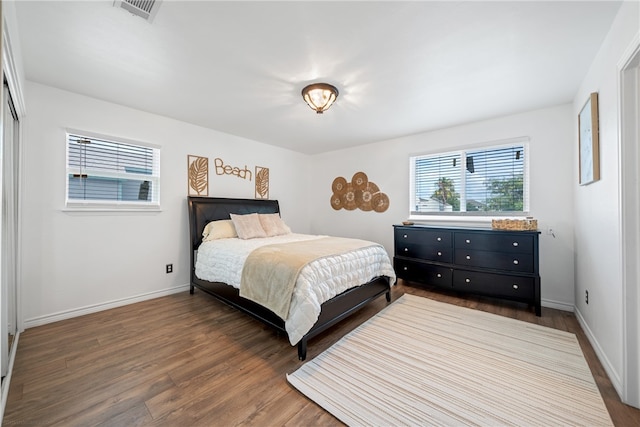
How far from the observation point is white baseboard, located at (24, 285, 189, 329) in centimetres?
250

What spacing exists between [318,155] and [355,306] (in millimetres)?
3648

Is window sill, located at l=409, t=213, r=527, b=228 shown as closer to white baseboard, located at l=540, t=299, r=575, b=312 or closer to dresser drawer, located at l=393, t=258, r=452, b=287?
dresser drawer, located at l=393, t=258, r=452, b=287

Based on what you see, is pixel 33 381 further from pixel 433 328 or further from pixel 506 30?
pixel 506 30

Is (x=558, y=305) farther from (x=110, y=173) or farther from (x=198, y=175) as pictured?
(x=110, y=173)

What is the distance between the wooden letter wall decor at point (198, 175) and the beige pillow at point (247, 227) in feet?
2.21

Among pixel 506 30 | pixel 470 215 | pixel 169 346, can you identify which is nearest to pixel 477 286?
pixel 470 215

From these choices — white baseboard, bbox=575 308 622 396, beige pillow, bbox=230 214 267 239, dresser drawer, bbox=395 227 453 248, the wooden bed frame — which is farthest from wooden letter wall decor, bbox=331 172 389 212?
white baseboard, bbox=575 308 622 396

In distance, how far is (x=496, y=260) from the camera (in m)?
A: 3.03

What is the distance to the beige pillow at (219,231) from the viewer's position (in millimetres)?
3382

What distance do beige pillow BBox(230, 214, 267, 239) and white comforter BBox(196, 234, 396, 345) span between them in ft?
0.77

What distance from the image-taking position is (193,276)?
139 inches

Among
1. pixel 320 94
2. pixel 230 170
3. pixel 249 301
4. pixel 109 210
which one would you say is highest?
pixel 320 94

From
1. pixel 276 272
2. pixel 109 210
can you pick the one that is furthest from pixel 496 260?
pixel 109 210

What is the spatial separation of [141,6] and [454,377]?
3.18 meters
